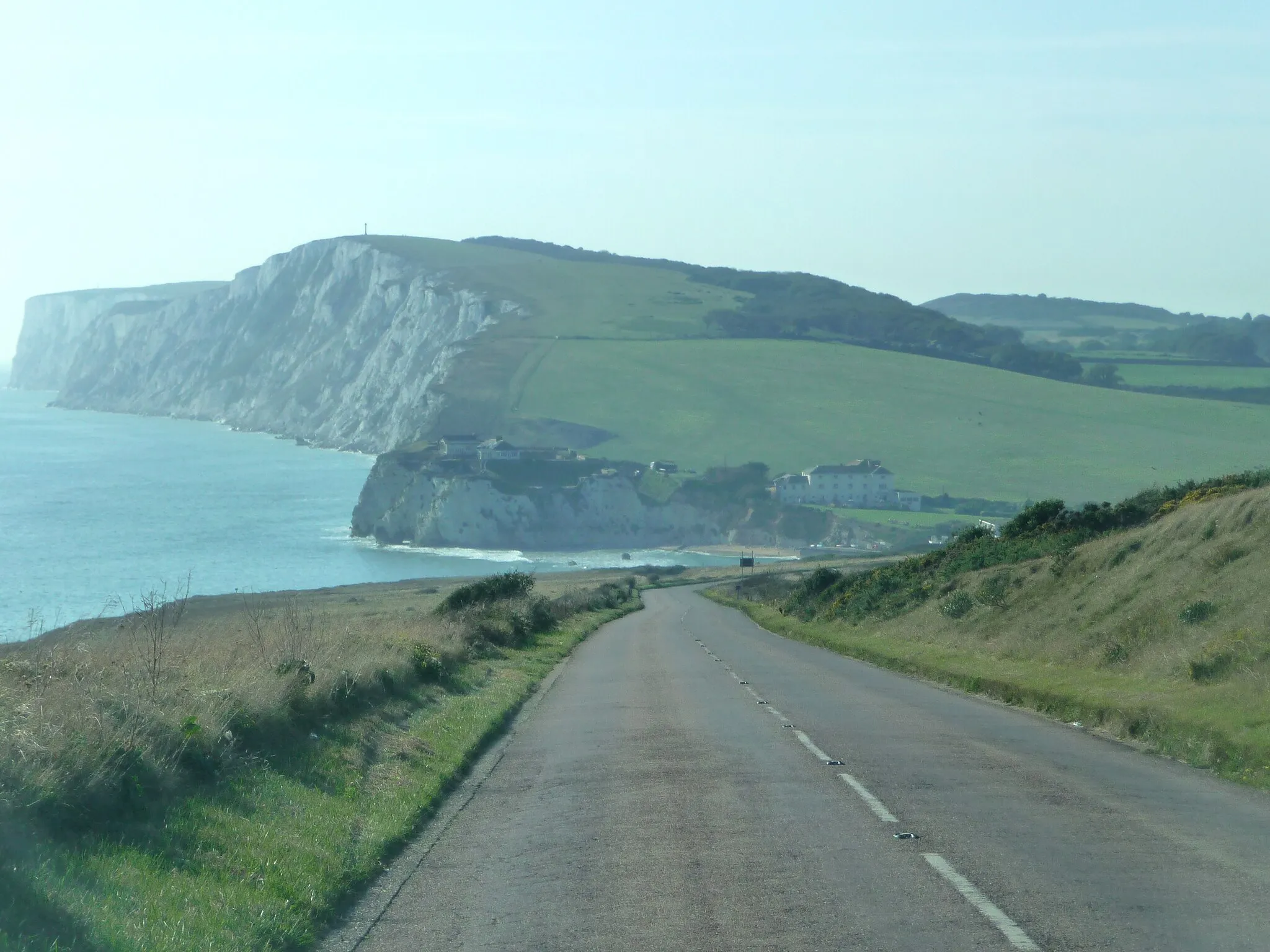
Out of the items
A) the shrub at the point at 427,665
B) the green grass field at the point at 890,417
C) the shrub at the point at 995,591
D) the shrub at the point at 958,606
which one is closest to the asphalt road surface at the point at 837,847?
the shrub at the point at 427,665

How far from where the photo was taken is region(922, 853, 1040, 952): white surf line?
6.22m

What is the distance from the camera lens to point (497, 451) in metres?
133

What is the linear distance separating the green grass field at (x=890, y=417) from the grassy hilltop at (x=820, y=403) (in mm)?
253

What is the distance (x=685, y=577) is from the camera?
99.6 meters

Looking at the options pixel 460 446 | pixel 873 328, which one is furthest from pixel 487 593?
pixel 873 328

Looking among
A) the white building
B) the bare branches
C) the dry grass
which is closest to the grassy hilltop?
the white building

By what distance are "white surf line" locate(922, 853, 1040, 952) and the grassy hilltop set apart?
3598 inches

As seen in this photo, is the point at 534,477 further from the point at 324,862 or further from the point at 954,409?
the point at 324,862

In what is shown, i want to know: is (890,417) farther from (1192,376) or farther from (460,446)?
(460,446)

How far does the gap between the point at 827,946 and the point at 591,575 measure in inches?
3567

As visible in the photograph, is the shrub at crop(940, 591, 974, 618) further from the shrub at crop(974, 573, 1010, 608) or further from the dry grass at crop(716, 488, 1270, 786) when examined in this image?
the shrub at crop(974, 573, 1010, 608)

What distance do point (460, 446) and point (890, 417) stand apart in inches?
1797

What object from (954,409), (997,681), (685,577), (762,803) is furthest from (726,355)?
(762,803)

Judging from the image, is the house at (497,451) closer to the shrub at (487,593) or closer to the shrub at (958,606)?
the shrub at (487,593)
